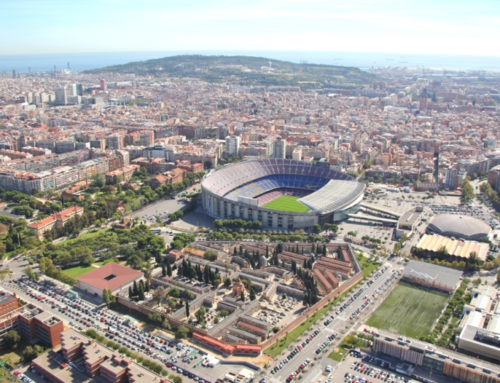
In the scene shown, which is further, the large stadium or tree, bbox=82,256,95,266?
the large stadium

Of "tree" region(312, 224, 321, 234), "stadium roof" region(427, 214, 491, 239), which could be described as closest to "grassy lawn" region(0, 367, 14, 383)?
"tree" region(312, 224, 321, 234)

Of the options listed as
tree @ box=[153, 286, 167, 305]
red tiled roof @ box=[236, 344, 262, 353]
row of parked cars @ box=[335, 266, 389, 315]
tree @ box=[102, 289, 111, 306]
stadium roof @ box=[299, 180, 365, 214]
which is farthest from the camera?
stadium roof @ box=[299, 180, 365, 214]

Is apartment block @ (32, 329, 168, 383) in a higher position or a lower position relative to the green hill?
lower

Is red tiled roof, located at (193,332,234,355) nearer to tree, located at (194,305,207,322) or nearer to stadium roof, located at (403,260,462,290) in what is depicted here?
tree, located at (194,305,207,322)

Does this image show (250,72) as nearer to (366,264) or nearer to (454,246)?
(454,246)

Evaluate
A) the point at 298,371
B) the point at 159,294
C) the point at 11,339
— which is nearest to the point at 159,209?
the point at 159,294

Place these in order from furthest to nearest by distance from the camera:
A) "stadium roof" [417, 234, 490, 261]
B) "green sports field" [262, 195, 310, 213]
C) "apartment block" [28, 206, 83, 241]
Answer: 1. "green sports field" [262, 195, 310, 213]
2. "apartment block" [28, 206, 83, 241]
3. "stadium roof" [417, 234, 490, 261]

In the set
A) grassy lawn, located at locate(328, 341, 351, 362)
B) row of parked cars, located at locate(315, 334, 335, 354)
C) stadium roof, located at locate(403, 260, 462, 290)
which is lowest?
grassy lawn, located at locate(328, 341, 351, 362)
